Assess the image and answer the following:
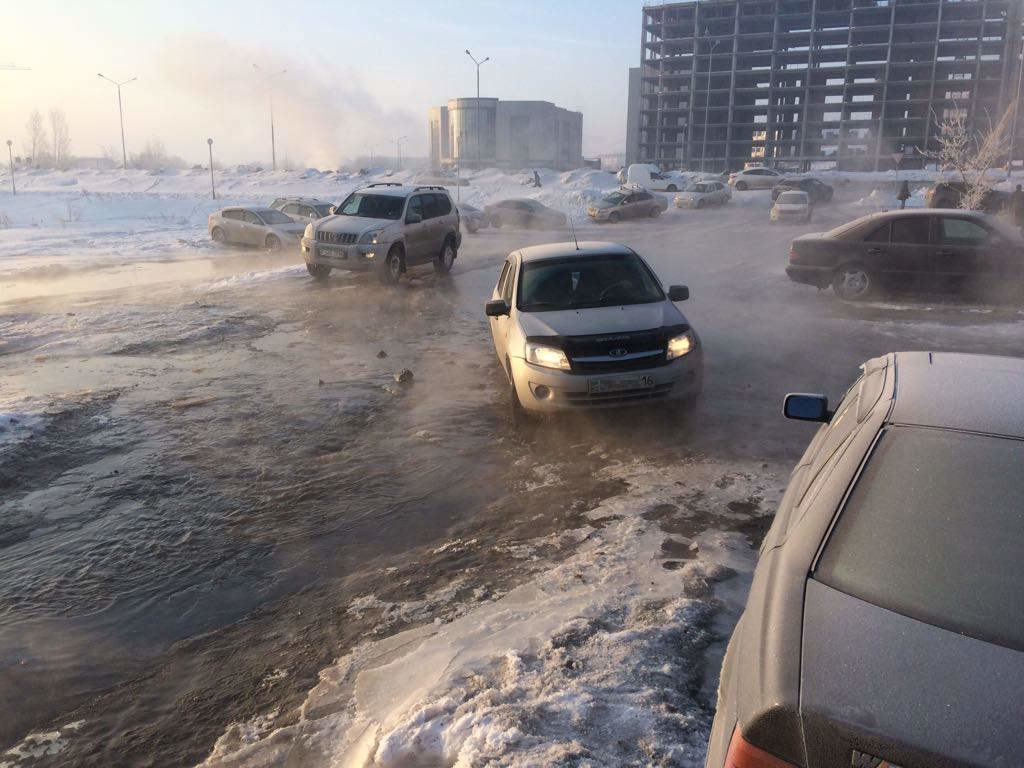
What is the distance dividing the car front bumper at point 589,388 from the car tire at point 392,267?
10083 millimetres

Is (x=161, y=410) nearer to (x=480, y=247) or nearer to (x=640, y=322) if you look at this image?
(x=640, y=322)

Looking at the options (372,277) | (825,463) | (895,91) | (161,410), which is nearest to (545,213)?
(372,277)

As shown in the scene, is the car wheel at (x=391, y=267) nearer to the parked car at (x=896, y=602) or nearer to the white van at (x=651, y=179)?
the parked car at (x=896, y=602)

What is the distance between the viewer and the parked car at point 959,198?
87.3ft

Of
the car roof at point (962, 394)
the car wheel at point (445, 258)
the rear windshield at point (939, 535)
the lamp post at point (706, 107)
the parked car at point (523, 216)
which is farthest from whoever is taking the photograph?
the lamp post at point (706, 107)

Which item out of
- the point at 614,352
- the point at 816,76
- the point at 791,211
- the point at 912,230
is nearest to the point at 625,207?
the point at 791,211

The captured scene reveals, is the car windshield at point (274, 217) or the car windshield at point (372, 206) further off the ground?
the car windshield at point (372, 206)

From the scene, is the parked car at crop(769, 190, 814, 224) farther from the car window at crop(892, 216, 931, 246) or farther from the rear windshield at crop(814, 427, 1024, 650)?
the rear windshield at crop(814, 427, 1024, 650)

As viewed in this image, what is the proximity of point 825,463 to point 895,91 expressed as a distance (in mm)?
103535

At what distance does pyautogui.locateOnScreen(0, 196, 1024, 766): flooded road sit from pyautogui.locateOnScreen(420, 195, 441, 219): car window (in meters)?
5.57

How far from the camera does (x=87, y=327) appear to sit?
12.1 m

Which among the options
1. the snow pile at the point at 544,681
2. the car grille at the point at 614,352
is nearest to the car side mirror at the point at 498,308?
the car grille at the point at 614,352

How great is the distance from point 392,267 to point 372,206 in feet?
5.43

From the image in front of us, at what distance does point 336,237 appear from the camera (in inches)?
640
